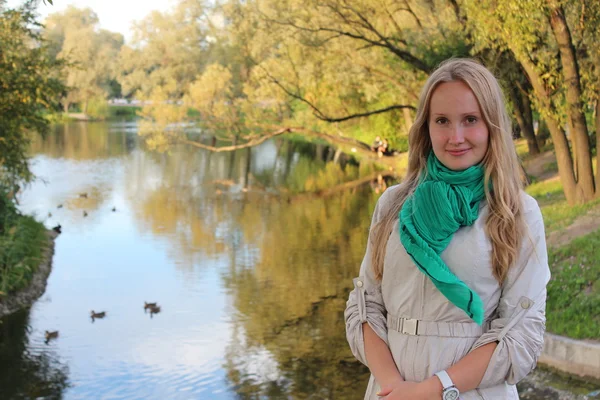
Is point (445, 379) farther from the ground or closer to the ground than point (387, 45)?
closer to the ground

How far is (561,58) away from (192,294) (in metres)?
7.10

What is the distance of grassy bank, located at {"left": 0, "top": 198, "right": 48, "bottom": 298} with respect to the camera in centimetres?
1244

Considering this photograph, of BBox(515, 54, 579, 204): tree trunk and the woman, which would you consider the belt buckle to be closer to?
the woman

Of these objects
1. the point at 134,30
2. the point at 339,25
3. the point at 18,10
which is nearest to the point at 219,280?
the point at 18,10

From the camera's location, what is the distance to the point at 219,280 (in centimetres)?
1374

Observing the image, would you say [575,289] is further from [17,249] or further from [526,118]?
[526,118]

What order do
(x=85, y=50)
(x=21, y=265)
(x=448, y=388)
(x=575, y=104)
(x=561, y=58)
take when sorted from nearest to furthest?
(x=448, y=388) → (x=575, y=104) → (x=561, y=58) → (x=21, y=265) → (x=85, y=50)

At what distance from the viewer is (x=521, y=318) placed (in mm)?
2084

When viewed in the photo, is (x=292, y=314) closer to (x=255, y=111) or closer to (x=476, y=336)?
(x=476, y=336)

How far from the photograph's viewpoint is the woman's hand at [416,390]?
80.5 inches

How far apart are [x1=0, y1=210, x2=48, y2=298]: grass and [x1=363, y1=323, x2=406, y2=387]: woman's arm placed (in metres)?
10.4

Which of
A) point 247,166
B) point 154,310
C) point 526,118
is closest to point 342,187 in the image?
point 526,118

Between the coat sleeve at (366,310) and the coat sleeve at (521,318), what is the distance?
30 centimetres

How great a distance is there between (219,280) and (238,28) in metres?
22.8
